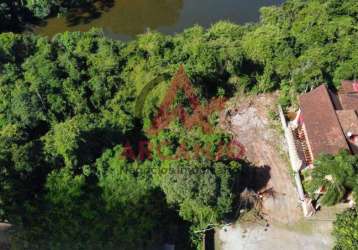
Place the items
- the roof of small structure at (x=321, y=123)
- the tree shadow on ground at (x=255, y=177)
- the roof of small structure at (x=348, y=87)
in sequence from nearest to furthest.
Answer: the roof of small structure at (x=321, y=123) < the tree shadow on ground at (x=255, y=177) < the roof of small structure at (x=348, y=87)

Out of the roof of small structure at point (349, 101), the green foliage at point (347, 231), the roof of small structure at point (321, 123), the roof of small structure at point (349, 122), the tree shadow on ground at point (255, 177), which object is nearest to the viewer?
the green foliage at point (347, 231)

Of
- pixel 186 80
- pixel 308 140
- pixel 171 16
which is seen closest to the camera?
pixel 308 140

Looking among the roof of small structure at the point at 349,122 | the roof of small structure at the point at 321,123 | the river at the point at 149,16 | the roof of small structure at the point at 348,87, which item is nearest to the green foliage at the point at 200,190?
the roof of small structure at the point at 321,123

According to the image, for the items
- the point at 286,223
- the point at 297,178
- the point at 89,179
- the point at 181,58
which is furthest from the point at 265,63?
the point at 89,179

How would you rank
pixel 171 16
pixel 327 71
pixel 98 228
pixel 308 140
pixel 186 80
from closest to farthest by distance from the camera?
pixel 98 228, pixel 308 140, pixel 186 80, pixel 327 71, pixel 171 16

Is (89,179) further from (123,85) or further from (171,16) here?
(171,16)

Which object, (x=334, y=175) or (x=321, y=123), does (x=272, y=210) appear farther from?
(x=321, y=123)

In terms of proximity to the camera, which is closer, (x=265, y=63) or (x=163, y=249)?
(x=163, y=249)

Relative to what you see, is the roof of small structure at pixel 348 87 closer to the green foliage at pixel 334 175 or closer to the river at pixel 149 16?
the green foliage at pixel 334 175
